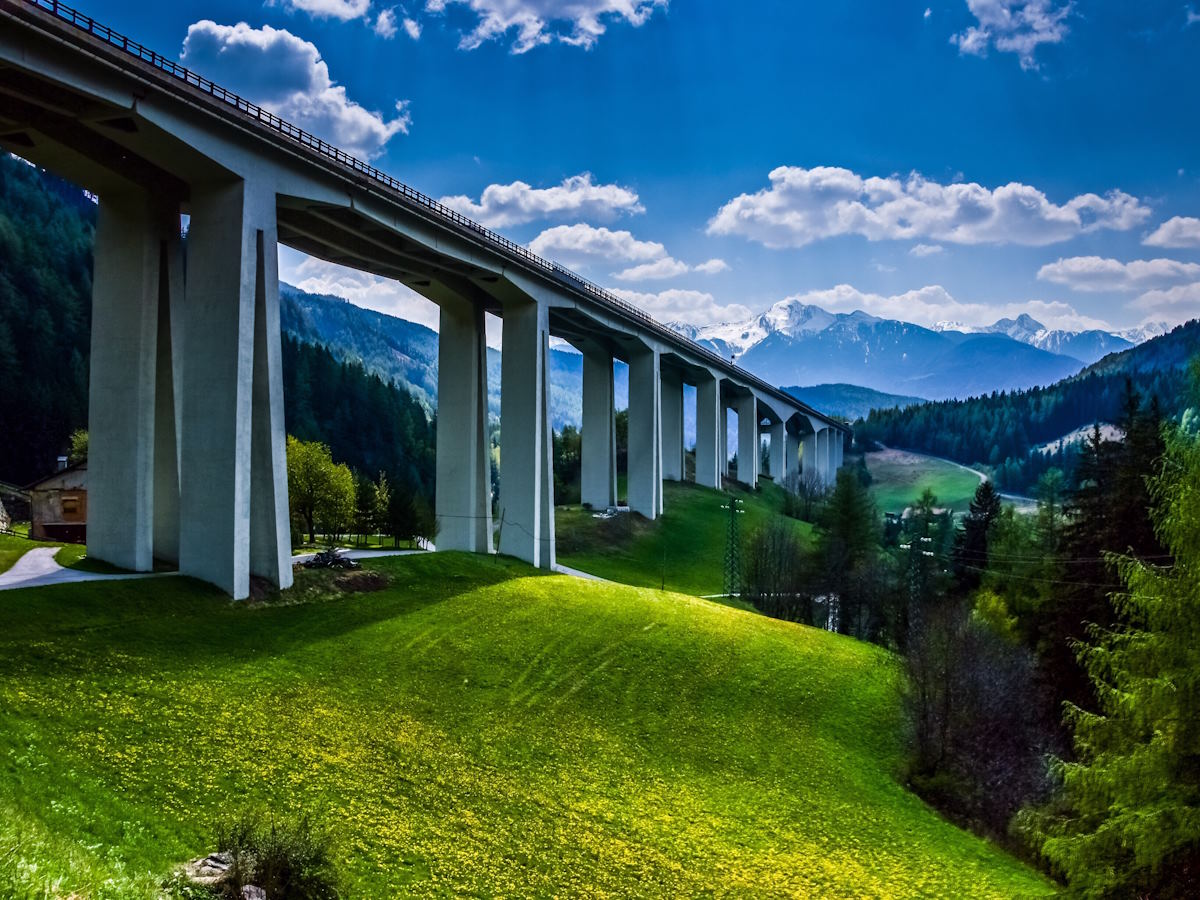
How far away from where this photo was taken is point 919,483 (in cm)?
18275

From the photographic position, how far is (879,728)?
30.3 meters

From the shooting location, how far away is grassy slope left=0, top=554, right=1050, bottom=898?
53.2ft

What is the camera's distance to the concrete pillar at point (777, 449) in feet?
485

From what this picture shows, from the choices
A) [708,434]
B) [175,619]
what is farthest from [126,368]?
[708,434]

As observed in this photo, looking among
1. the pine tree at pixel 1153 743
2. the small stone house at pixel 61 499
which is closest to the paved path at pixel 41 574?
the small stone house at pixel 61 499

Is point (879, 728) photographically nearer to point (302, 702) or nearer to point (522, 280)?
point (302, 702)

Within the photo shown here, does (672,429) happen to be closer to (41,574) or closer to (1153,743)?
(41,574)

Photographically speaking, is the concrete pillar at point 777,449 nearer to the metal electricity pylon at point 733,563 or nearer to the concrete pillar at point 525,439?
the metal electricity pylon at point 733,563

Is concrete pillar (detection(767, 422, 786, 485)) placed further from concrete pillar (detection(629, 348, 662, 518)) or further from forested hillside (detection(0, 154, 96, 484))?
forested hillside (detection(0, 154, 96, 484))

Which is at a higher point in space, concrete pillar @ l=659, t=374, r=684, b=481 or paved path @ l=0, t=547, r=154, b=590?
concrete pillar @ l=659, t=374, r=684, b=481

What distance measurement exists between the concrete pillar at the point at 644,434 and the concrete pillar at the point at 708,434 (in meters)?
21.3

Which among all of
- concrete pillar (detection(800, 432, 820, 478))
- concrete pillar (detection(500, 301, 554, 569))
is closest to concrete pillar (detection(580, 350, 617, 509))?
concrete pillar (detection(500, 301, 554, 569))

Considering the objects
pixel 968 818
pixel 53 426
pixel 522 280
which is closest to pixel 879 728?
pixel 968 818

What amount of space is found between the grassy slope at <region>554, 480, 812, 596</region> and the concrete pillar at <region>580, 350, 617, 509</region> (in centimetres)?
272
